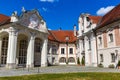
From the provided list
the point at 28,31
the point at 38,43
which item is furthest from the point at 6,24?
the point at 38,43

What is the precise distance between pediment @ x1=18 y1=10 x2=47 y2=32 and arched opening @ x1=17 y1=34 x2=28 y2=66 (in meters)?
3.04

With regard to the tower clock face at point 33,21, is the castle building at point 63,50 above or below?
below

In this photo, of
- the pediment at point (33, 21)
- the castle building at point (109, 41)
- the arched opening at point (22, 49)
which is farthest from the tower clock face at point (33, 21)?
the castle building at point (109, 41)

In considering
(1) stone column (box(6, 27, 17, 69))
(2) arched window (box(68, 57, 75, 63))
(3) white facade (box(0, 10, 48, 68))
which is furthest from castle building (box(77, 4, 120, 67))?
(1) stone column (box(6, 27, 17, 69))

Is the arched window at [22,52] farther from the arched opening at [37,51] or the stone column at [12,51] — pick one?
the stone column at [12,51]

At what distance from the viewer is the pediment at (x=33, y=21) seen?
27231mm

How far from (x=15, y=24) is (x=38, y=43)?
9.68m

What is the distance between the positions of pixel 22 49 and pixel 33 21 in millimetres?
5979

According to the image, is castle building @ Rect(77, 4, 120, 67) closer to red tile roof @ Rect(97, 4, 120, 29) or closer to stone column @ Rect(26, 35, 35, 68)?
red tile roof @ Rect(97, 4, 120, 29)

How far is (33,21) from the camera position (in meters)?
29.6

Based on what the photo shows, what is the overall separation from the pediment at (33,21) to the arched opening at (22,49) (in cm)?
304

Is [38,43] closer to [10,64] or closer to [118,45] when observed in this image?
[10,64]

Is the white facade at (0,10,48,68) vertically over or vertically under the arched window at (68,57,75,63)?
over

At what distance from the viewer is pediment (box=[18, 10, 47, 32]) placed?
27.2 metres
